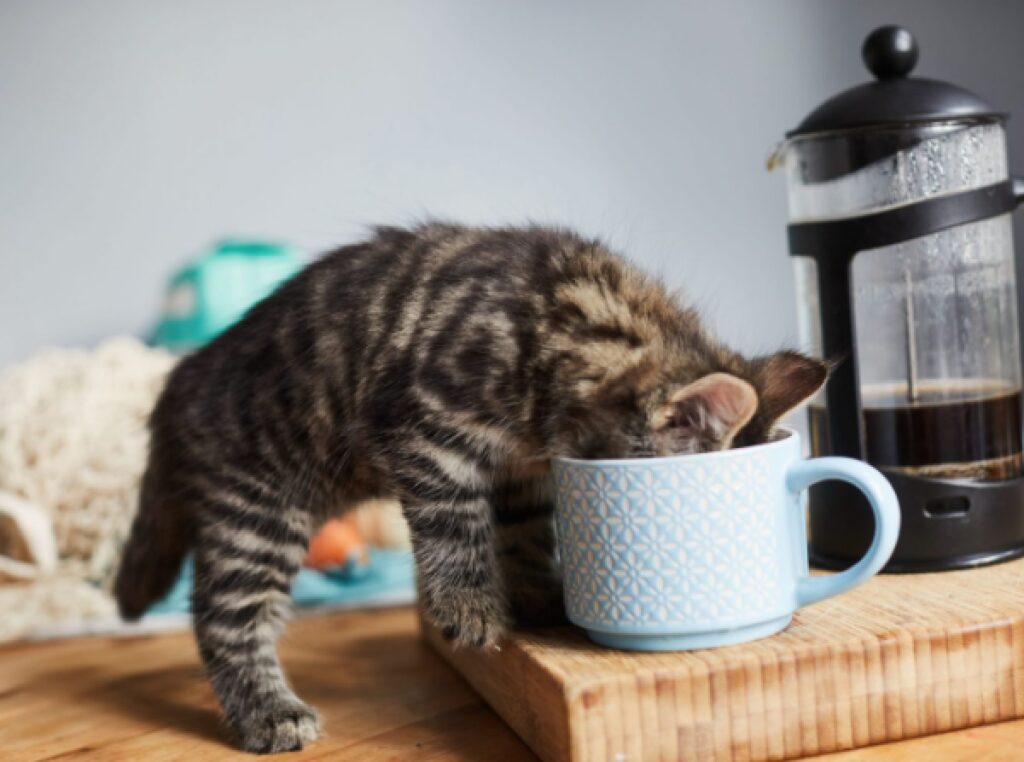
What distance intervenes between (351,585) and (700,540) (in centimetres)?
95

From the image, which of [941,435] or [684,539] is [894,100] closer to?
[941,435]

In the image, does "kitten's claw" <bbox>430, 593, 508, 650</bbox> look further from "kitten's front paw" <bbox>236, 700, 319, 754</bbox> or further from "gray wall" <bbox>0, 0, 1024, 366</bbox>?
"gray wall" <bbox>0, 0, 1024, 366</bbox>

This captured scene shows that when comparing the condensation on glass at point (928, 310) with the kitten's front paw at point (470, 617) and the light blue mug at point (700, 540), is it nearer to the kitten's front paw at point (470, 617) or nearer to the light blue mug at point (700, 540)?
the light blue mug at point (700, 540)

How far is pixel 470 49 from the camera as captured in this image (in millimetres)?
2191

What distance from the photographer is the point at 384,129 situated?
2.22 metres

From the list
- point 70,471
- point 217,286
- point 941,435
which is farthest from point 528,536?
point 217,286

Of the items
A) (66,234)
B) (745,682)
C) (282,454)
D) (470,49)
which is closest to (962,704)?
(745,682)

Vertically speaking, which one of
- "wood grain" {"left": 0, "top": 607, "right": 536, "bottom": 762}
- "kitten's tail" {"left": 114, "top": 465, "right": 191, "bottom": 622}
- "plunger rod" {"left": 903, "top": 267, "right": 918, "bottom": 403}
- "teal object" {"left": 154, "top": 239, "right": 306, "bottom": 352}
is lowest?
"wood grain" {"left": 0, "top": 607, "right": 536, "bottom": 762}

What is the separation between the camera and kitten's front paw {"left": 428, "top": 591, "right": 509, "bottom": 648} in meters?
0.94

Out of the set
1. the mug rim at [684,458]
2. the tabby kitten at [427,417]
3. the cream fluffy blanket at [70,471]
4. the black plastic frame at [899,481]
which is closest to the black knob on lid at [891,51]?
the black plastic frame at [899,481]

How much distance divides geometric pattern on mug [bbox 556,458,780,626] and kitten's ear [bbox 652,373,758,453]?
37 mm

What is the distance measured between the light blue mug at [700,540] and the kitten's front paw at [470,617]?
A: 125mm

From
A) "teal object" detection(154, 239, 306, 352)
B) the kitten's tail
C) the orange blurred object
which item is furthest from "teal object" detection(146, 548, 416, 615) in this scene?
"teal object" detection(154, 239, 306, 352)

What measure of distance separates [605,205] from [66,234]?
105 cm
